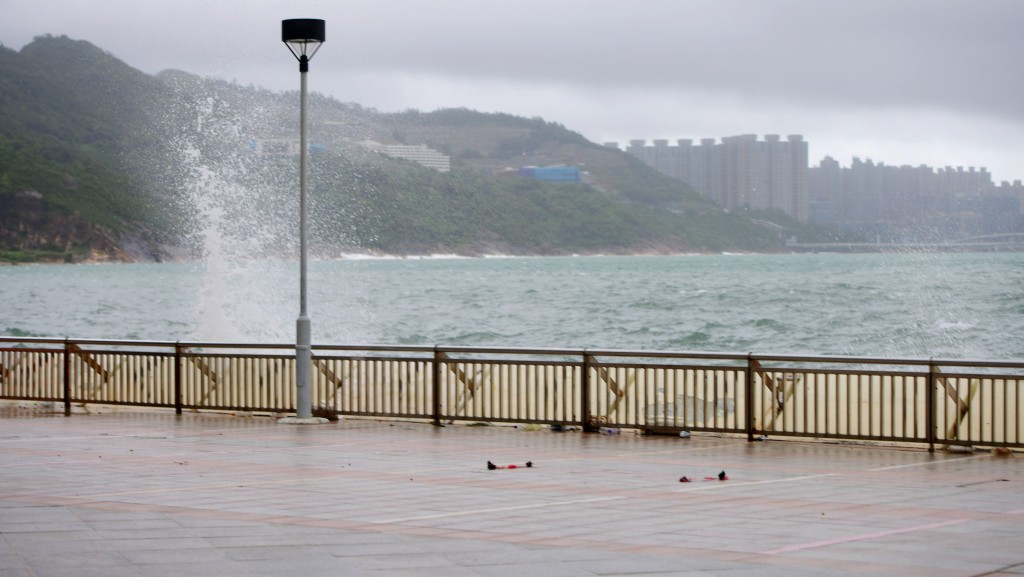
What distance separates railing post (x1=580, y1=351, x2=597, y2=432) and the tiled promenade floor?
2.31 feet

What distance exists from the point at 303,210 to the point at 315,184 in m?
128

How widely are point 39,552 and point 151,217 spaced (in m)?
142

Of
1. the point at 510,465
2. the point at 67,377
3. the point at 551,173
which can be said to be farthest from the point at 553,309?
the point at 510,465

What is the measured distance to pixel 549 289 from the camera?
125938mm

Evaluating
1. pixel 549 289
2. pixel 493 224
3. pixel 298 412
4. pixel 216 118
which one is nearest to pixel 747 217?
pixel 493 224

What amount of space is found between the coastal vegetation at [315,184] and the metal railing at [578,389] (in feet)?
284

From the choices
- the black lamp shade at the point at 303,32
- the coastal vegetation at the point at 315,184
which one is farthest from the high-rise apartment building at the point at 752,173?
the black lamp shade at the point at 303,32

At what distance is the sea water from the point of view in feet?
231

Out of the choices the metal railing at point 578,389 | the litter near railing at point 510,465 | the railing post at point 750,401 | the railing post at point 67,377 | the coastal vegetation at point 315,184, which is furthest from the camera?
the coastal vegetation at point 315,184

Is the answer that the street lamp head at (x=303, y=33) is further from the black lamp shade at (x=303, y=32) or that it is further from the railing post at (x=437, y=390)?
the railing post at (x=437, y=390)

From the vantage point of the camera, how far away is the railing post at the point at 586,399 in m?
18.6

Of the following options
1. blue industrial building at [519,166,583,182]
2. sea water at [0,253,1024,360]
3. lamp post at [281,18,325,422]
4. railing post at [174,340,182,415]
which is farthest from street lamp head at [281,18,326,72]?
blue industrial building at [519,166,583,182]

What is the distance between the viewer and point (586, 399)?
1866cm

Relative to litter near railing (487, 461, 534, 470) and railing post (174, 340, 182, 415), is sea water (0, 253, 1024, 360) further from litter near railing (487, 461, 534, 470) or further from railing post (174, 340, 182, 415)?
litter near railing (487, 461, 534, 470)
